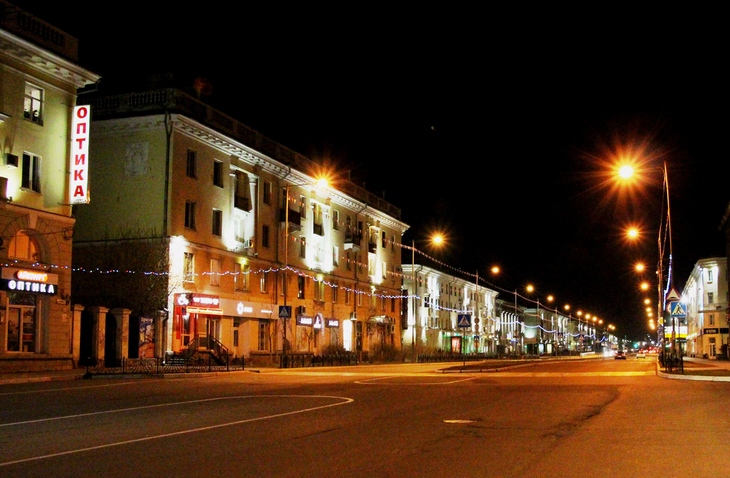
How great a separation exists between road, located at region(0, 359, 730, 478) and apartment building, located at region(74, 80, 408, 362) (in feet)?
62.7

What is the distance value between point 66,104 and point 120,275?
399 inches

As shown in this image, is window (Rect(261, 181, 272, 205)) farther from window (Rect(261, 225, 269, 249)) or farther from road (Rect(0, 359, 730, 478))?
road (Rect(0, 359, 730, 478))

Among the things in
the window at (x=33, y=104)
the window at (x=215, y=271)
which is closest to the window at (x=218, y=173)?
the window at (x=215, y=271)

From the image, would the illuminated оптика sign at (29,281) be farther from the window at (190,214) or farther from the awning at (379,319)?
the awning at (379,319)

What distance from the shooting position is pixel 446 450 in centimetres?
1110

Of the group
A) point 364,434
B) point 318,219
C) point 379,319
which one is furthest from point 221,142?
point 364,434

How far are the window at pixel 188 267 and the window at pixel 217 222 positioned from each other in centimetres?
309

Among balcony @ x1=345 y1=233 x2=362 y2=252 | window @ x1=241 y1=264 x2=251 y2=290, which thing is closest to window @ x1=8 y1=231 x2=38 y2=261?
window @ x1=241 y1=264 x2=251 y2=290

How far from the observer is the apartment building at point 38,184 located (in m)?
32.4

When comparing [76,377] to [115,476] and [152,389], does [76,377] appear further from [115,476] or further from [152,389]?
[115,476]

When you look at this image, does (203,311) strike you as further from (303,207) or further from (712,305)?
(712,305)

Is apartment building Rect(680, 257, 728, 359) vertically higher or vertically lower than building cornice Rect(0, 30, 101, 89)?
lower

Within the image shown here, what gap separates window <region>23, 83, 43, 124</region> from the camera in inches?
1340

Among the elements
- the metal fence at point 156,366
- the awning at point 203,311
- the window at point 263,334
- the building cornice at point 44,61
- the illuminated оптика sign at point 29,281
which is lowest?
the metal fence at point 156,366
